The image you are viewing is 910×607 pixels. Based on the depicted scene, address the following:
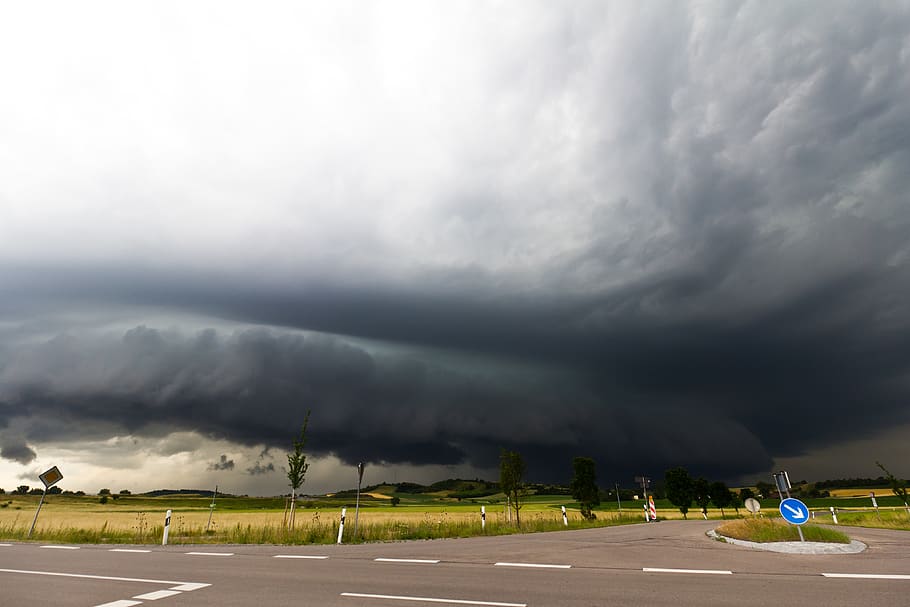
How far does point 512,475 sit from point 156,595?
81.8 feet

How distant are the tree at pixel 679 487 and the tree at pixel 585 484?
19.7 metres

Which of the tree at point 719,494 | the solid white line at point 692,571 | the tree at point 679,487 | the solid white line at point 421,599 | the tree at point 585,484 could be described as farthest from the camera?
the tree at point 719,494

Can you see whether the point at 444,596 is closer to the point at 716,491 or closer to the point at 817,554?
the point at 817,554

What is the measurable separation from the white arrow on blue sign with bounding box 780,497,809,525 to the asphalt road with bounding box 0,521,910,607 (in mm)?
1229

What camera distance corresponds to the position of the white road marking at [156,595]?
859cm

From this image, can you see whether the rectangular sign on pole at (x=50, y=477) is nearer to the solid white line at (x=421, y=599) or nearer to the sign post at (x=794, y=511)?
the solid white line at (x=421, y=599)

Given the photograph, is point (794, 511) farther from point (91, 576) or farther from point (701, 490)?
point (701, 490)

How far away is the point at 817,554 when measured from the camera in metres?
13.5

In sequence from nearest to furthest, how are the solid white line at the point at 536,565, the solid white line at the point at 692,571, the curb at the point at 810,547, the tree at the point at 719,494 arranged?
the solid white line at the point at 692,571 → the solid white line at the point at 536,565 → the curb at the point at 810,547 → the tree at the point at 719,494

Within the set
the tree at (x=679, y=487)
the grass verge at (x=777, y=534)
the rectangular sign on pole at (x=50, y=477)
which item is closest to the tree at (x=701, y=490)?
the tree at (x=679, y=487)

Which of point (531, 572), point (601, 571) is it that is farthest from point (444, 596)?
point (601, 571)

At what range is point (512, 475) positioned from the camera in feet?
103

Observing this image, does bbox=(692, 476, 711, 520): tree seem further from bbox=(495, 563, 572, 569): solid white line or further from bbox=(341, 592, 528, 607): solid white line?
bbox=(341, 592, 528, 607): solid white line

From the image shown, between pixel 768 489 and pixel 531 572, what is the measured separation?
14302 centimetres
